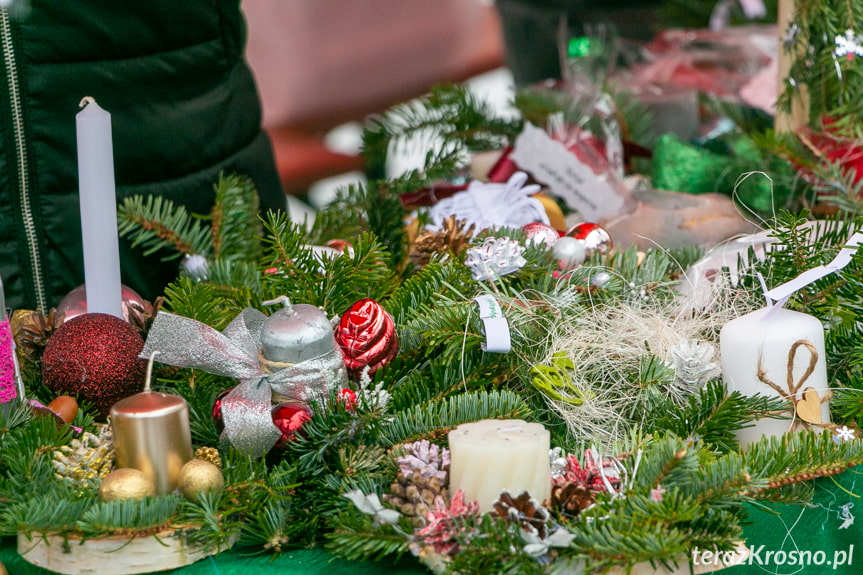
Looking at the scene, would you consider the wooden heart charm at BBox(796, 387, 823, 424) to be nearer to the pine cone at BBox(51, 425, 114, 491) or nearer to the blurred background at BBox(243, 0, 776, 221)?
the pine cone at BBox(51, 425, 114, 491)

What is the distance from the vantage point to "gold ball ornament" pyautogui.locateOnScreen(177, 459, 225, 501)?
1.90 feet

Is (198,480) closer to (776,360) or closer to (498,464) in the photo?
(498,464)

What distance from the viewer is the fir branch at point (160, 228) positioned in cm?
94

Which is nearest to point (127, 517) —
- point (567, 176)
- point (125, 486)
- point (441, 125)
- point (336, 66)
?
point (125, 486)

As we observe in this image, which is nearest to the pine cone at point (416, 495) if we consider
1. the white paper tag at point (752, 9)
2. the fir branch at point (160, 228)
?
the fir branch at point (160, 228)

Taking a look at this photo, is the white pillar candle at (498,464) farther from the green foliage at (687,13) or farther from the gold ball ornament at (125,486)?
the green foliage at (687,13)

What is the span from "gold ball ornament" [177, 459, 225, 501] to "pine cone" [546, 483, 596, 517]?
0.21 metres

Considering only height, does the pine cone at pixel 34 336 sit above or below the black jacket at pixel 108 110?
below

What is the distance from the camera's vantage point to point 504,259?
79cm

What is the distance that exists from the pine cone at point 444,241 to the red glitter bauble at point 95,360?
29cm

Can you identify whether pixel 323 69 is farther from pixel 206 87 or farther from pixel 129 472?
pixel 129 472

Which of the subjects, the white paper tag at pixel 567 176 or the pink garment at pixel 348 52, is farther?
the pink garment at pixel 348 52

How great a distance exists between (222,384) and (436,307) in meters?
0.19

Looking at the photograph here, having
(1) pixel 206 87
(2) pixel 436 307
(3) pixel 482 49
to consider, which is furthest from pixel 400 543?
(3) pixel 482 49
